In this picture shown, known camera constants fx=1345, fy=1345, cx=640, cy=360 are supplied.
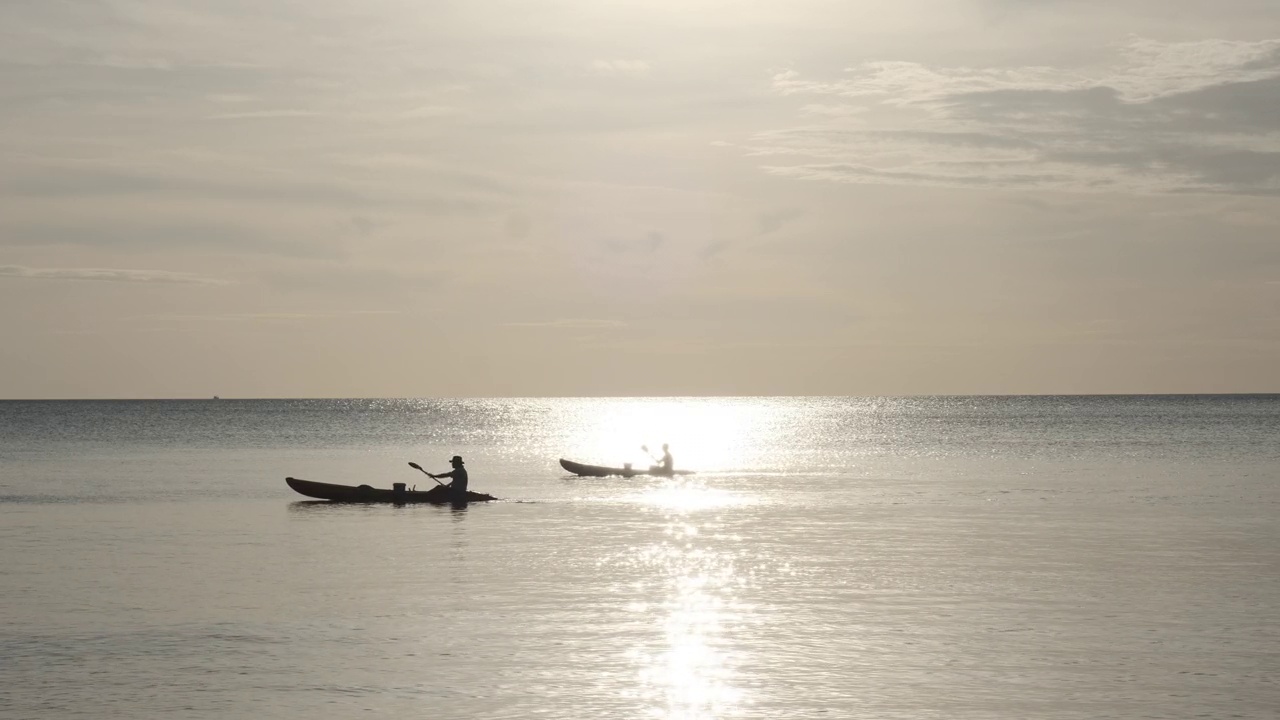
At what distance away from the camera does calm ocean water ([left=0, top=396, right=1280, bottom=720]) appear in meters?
17.2

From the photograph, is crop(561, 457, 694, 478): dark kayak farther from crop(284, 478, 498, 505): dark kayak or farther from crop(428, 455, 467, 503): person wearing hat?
→ crop(428, 455, 467, 503): person wearing hat

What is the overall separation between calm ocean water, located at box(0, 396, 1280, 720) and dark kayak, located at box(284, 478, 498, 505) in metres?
1.25

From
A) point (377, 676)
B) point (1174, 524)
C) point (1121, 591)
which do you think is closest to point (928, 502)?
point (1174, 524)

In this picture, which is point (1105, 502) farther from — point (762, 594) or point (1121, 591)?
point (762, 594)

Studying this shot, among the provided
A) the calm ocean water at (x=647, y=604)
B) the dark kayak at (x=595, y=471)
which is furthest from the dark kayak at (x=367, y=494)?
the dark kayak at (x=595, y=471)

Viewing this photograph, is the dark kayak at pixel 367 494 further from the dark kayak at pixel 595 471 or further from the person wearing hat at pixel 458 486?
the dark kayak at pixel 595 471

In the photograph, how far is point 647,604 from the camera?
944 inches

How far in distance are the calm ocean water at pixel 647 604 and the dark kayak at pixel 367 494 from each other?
1.25 m

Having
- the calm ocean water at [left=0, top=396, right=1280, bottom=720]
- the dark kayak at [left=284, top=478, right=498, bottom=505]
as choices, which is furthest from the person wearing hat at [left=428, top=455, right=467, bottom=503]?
the calm ocean water at [left=0, top=396, right=1280, bottom=720]

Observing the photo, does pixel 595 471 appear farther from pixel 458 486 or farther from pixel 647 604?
pixel 647 604

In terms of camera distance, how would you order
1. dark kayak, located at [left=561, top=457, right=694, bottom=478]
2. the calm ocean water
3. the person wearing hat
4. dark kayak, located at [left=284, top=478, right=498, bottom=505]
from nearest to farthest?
1. the calm ocean water
2. the person wearing hat
3. dark kayak, located at [left=284, top=478, right=498, bottom=505]
4. dark kayak, located at [left=561, top=457, right=694, bottom=478]

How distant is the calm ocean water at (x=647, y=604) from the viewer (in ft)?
56.3

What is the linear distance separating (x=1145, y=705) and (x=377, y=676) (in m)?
9.96

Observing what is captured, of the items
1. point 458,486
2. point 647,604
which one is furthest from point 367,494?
point 647,604
